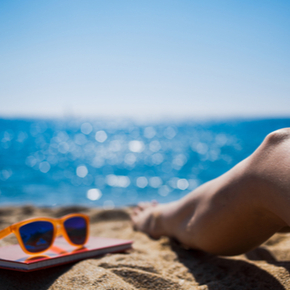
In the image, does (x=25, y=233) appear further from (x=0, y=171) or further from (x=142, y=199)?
(x=0, y=171)

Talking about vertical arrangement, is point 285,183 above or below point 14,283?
above

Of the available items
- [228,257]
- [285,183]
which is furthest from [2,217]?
[285,183]

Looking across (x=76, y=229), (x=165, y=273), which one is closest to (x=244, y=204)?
(x=165, y=273)

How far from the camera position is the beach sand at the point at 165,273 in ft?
3.74

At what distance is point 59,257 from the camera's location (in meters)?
1.25

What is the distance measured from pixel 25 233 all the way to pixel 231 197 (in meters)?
0.96

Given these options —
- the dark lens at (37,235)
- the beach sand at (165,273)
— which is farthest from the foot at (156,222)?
the dark lens at (37,235)

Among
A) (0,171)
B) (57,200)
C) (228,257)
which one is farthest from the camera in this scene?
(0,171)

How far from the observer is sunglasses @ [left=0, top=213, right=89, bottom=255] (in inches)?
50.6

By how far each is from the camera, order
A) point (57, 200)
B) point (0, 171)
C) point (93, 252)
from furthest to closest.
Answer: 1. point (0, 171)
2. point (57, 200)
3. point (93, 252)

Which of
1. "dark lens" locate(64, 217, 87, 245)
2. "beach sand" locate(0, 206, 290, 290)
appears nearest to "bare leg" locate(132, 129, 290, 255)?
"beach sand" locate(0, 206, 290, 290)

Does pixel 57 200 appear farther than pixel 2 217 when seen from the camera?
Yes

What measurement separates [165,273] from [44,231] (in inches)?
24.9

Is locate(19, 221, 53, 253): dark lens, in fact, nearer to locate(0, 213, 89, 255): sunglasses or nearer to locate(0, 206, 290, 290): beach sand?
locate(0, 213, 89, 255): sunglasses
